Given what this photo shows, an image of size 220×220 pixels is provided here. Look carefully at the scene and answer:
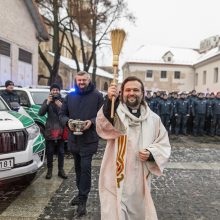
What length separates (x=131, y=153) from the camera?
3.77m

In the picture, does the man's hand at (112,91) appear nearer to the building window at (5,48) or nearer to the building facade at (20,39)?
the building facade at (20,39)

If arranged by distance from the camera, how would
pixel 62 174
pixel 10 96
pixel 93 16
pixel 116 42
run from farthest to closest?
1. pixel 93 16
2. pixel 10 96
3. pixel 62 174
4. pixel 116 42

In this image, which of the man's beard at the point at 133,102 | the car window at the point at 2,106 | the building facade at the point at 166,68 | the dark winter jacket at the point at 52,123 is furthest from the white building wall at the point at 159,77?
the man's beard at the point at 133,102

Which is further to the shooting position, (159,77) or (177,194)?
(159,77)

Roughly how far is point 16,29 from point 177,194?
1332cm

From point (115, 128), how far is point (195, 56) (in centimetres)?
5543

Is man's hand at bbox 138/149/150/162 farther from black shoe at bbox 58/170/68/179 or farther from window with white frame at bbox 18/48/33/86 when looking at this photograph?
window with white frame at bbox 18/48/33/86

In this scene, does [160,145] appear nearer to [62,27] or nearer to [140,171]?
[140,171]

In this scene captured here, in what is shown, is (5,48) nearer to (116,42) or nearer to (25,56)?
(25,56)

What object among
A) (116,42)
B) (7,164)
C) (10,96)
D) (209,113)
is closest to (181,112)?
(209,113)

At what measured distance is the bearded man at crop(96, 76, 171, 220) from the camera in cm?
376

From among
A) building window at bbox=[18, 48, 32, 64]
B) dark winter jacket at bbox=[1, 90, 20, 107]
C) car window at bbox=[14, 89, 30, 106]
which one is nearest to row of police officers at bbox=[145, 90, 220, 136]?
car window at bbox=[14, 89, 30, 106]

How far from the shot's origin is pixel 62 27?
30172mm

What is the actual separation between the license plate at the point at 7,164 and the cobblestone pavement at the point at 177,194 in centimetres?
66
